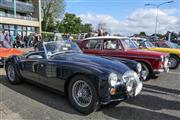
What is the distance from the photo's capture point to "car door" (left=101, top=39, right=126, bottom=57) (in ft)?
25.5

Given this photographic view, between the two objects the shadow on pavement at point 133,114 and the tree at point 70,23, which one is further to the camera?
the tree at point 70,23

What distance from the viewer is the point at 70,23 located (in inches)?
2448

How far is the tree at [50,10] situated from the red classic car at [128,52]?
48067mm

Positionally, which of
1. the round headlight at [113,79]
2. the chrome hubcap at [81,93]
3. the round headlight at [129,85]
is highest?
the round headlight at [113,79]

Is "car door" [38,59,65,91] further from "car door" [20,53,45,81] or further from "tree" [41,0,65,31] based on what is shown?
"tree" [41,0,65,31]

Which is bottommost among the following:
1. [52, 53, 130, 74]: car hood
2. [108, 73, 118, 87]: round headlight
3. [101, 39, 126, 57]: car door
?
[108, 73, 118, 87]: round headlight

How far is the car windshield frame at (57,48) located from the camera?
5.17 m

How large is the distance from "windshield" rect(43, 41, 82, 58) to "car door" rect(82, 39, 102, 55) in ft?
8.47

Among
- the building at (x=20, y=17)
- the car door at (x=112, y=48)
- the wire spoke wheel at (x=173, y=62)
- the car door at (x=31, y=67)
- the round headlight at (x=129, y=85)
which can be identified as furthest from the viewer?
the building at (x=20, y=17)

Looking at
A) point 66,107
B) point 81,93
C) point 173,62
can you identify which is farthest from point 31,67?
point 173,62

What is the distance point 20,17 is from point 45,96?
37377 millimetres

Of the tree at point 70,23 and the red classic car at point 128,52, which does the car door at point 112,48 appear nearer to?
the red classic car at point 128,52

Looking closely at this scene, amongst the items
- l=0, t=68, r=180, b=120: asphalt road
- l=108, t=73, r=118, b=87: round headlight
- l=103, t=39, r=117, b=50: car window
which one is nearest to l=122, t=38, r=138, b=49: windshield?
l=103, t=39, r=117, b=50: car window

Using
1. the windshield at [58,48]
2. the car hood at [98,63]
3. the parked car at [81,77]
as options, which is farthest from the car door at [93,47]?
the car hood at [98,63]
